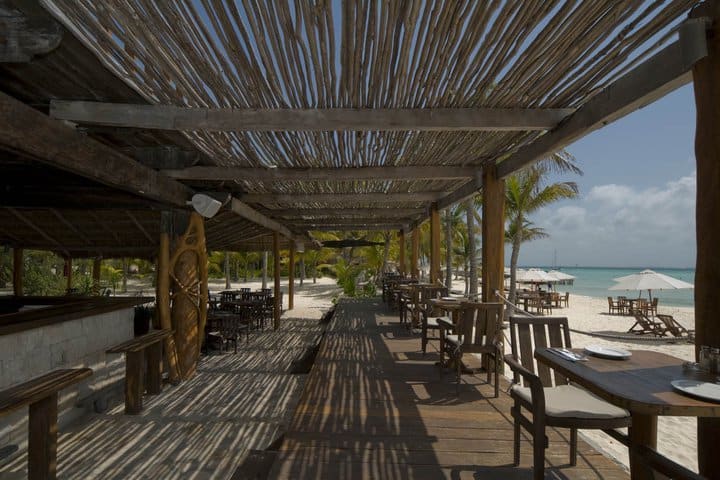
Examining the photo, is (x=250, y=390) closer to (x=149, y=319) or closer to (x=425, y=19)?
(x=149, y=319)

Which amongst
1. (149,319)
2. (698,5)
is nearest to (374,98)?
(698,5)

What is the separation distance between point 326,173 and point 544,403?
414cm

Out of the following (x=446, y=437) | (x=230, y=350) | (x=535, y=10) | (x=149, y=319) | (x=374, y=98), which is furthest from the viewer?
(x=230, y=350)

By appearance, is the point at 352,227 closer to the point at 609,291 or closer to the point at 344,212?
the point at 344,212

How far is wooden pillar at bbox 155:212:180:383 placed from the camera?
214 inches

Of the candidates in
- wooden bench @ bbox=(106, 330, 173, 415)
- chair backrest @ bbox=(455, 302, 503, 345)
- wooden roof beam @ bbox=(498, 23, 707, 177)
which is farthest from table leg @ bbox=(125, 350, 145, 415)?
wooden roof beam @ bbox=(498, 23, 707, 177)

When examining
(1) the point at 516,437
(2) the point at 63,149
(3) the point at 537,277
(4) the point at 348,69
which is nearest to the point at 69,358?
(2) the point at 63,149

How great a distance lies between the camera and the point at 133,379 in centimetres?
460

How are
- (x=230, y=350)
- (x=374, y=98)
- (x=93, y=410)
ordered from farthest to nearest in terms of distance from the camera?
(x=230, y=350) → (x=93, y=410) → (x=374, y=98)

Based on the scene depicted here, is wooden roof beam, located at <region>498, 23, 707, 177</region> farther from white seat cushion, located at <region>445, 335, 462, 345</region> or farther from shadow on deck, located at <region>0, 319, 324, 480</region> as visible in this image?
shadow on deck, located at <region>0, 319, 324, 480</region>

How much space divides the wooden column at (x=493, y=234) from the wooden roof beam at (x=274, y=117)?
1982 millimetres

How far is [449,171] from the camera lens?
5.74m

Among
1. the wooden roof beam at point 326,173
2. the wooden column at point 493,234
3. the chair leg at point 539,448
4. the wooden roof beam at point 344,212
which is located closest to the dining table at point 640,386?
the chair leg at point 539,448

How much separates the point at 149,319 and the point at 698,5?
7772mm
